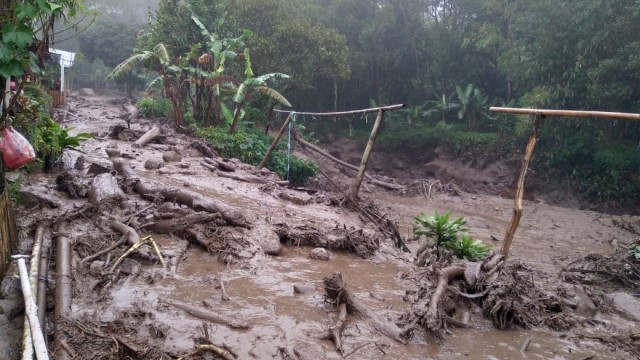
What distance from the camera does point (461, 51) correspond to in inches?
963

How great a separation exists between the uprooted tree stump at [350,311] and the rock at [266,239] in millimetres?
1620

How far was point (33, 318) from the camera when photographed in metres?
3.19

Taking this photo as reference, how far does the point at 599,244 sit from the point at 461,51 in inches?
582

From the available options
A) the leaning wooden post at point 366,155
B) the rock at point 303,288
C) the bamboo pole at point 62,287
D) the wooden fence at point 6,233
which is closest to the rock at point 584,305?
the rock at point 303,288

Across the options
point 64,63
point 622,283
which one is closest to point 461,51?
point 622,283

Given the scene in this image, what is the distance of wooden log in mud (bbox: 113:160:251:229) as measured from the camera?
689 centimetres

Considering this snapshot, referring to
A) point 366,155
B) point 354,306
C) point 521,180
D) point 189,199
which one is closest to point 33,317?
point 354,306

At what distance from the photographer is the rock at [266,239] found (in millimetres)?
6301

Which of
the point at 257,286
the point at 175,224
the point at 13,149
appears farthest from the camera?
the point at 175,224

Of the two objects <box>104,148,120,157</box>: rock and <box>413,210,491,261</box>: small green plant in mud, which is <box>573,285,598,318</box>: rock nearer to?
<box>413,210,491,261</box>: small green plant in mud

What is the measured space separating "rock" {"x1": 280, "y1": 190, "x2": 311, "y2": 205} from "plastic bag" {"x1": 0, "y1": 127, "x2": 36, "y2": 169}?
5571mm

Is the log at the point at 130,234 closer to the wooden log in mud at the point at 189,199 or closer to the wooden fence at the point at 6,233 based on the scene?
the wooden fence at the point at 6,233

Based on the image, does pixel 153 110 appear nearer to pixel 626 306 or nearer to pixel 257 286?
pixel 257 286

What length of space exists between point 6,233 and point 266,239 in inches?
123
